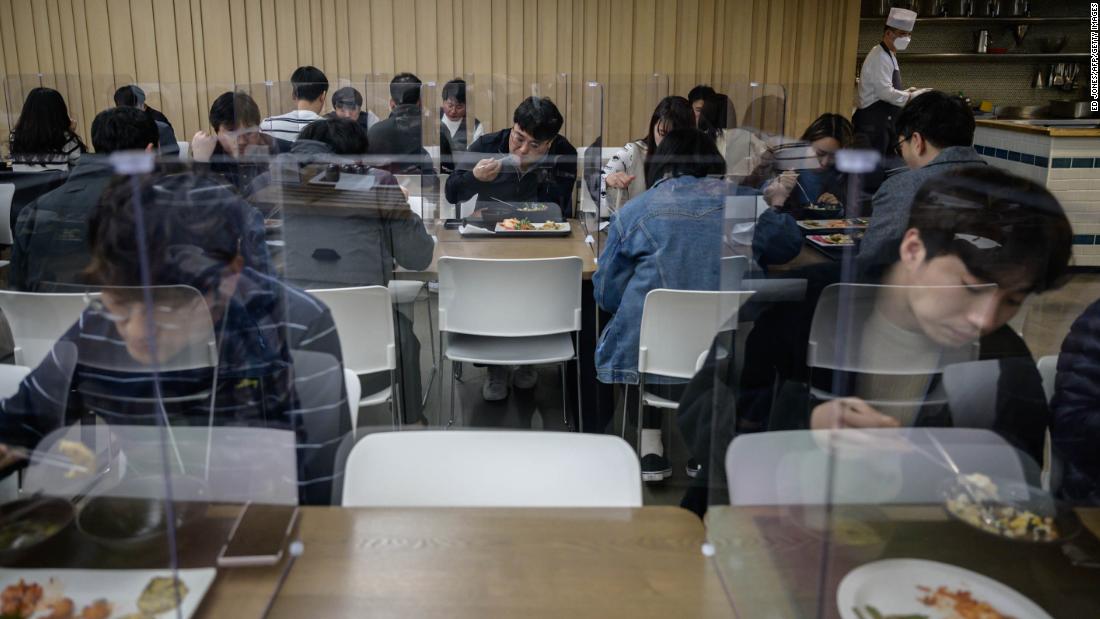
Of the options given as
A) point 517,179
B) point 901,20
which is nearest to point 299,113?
point 517,179

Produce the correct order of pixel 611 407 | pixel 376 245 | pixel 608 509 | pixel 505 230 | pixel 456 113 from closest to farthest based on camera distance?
pixel 608 509 → pixel 376 245 → pixel 611 407 → pixel 505 230 → pixel 456 113

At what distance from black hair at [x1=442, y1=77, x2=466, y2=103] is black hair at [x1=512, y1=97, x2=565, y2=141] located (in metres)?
0.64

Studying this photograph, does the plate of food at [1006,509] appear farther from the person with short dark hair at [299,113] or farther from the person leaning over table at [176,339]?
the person with short dark hair at [299,113]

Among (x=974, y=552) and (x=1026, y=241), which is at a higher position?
(x=1026, y=241)

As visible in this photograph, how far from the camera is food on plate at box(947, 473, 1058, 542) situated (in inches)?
39.4

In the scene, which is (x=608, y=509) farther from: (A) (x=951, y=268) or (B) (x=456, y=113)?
(B) (x=456, y=113)

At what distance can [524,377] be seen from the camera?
3.35m

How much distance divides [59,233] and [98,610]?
0.60 meters

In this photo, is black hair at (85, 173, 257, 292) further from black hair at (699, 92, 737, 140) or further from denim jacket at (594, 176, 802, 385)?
black hair at (699, 92, 737, 140)

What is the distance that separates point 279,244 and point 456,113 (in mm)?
2102

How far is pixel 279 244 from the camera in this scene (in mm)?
1998

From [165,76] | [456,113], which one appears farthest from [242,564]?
[165,76]

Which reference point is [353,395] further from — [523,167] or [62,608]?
[523,167]

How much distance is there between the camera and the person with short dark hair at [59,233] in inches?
42.1
